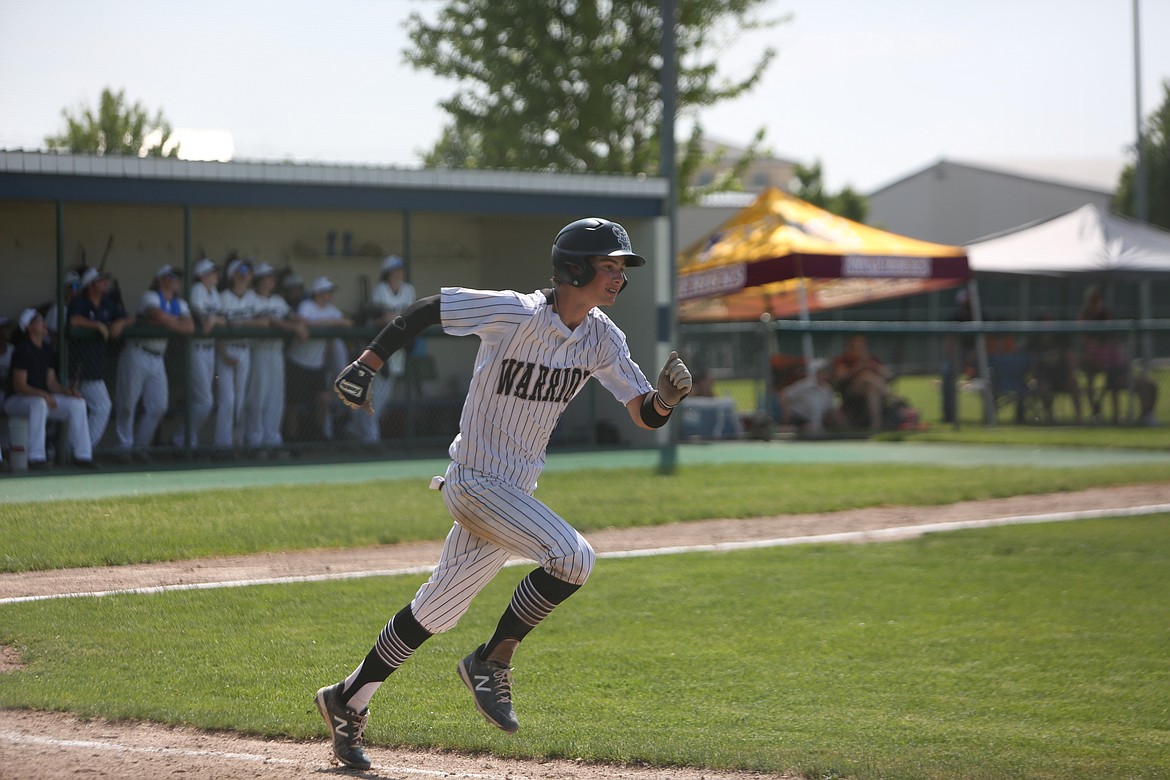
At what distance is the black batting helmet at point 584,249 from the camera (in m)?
4.70

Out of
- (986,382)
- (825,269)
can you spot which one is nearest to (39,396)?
(825,269)

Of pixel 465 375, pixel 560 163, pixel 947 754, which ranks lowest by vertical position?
pixel 947 754

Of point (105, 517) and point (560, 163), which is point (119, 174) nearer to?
point (105, 517)

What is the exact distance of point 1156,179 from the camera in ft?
154

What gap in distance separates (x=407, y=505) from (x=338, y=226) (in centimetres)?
756

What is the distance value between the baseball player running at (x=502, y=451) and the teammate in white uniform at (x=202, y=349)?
31.3ft

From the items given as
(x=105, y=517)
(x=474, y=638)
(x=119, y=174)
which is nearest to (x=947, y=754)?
(x=474, y=638)

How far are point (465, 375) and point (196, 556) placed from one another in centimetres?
848

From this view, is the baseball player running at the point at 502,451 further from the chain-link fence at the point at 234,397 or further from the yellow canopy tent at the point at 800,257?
the yellow canopy tent at the point at 800,257

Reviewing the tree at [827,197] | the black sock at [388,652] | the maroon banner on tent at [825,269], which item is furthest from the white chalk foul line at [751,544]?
the tree at [827,197]

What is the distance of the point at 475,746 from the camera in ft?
16.6

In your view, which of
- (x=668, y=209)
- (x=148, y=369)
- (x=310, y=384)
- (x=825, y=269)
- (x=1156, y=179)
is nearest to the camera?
(x=148, y=369)

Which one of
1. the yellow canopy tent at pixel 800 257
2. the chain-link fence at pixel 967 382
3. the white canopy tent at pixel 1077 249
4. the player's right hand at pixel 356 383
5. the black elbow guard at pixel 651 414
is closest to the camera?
the player's right hand at pixel 356 383

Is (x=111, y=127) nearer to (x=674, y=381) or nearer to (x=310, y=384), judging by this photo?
(x=310, y=384)
